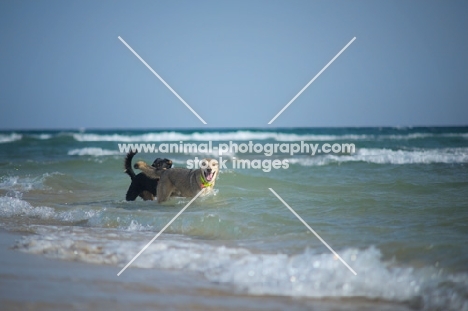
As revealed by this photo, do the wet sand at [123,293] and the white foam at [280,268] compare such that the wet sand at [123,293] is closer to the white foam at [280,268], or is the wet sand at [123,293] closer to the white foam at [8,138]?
the white foam at [280,268]

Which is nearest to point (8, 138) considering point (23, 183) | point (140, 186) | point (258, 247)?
point (23, 183)

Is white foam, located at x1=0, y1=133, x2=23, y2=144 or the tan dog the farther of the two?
white foam, located at x1=0, y1=133, x2=23, y2=144

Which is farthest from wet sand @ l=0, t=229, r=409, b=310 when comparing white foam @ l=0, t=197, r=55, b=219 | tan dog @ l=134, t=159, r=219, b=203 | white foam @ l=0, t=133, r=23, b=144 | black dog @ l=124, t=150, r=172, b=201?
white foam @ l=0, t=133, r=23, b=144

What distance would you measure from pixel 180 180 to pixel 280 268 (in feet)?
16.4

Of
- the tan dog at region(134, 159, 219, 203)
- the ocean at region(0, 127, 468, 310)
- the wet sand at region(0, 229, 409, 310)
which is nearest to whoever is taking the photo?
the wet sand at region(0, 229, 409, 310)

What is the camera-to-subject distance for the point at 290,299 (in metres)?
3.87

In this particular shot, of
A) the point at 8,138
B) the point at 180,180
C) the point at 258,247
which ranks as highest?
the point at 180,180

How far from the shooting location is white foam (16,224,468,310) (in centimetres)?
401

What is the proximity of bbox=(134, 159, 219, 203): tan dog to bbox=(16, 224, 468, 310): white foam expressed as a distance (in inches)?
126

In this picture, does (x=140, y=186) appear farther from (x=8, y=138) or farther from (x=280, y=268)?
(x=8, y=138)

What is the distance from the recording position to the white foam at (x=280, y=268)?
4008mm

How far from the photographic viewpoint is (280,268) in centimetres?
457

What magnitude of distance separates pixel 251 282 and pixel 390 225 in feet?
9.15

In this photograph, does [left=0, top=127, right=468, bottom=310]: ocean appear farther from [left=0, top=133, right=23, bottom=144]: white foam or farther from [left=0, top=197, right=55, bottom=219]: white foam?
[left=0, top=133, right=23, bottom=144]: white foam
